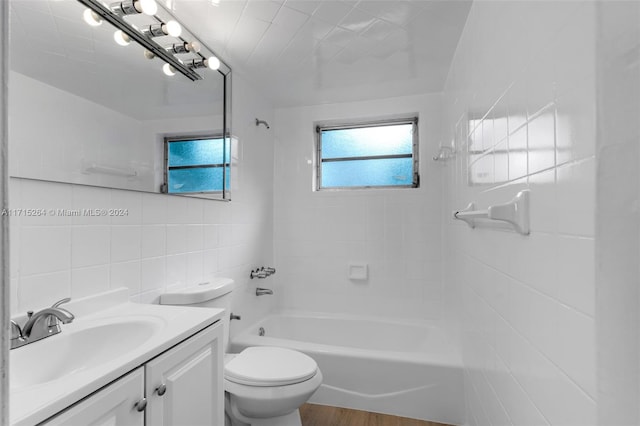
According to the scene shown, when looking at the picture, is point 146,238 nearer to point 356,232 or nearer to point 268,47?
point 268,47

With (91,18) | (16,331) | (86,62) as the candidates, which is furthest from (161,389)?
(91,18)

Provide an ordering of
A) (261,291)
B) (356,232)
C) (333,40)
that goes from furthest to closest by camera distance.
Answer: (356,232)
(261,291)
(333,40)

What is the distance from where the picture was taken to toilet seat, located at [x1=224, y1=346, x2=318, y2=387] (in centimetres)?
151

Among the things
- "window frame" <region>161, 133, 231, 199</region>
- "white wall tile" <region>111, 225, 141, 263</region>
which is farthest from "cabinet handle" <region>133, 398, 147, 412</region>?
"window frame" <region>161, 133, 231, 199</region>

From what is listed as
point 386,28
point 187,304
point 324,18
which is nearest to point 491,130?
point 386,28

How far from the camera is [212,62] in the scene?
1828 millimetres

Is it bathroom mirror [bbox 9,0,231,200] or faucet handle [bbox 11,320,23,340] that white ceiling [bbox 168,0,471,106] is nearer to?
bathroom mirror [bbox 9,0,231,200]

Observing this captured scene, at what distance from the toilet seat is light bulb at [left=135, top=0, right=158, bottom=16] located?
1632mm

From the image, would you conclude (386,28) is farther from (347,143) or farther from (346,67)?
(347,143)

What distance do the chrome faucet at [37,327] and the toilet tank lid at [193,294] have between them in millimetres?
571

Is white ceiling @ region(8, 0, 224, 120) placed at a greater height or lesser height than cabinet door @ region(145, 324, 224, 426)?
greater

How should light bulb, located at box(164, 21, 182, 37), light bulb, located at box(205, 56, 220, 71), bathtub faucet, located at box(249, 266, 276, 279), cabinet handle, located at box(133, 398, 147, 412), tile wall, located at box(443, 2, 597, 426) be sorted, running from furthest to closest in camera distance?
bathtub faucet, located at box(249, 266, 276, 279)
light bulb, located at box(205, 56, 220, 71)
light bulb, located at box(164, 21, 182, 37)
cabinet handle, located at box(133, 398, 147, 412)
tile wall, located at box(443, 2, 597, 426)

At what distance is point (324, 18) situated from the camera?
5.30 ft

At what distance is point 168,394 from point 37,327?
1.38 feet
